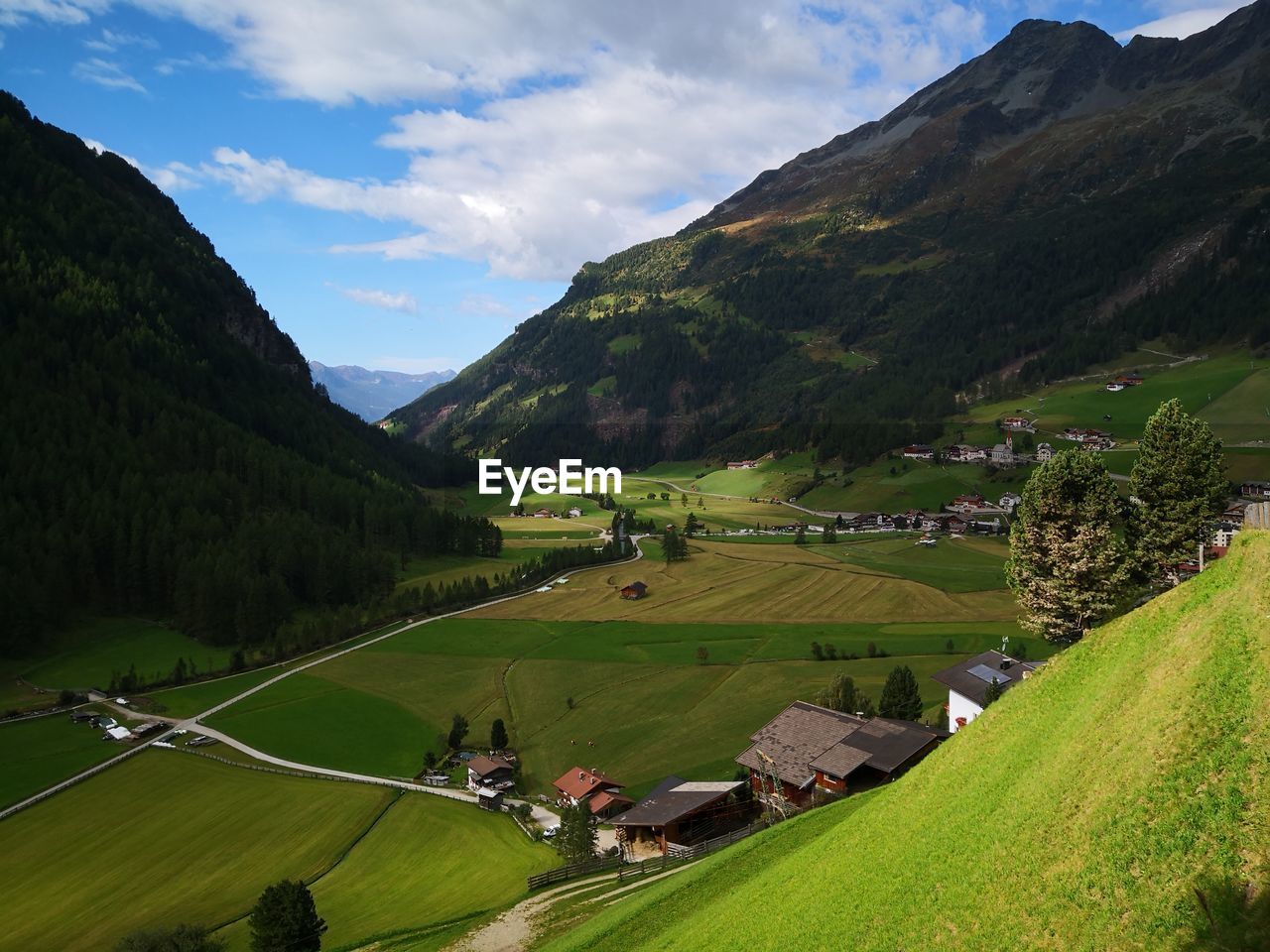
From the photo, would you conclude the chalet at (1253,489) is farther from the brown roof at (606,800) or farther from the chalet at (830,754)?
the brown roof at (606,800)

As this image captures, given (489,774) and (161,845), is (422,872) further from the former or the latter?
(161,845)

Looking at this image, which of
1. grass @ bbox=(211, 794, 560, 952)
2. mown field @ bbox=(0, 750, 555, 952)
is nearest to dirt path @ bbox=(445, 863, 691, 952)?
grass @ bbox=(211, 794, 560, 952)

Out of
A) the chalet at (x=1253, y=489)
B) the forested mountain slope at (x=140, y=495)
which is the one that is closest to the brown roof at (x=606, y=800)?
the forested mountain slope at (x=140, y=495)

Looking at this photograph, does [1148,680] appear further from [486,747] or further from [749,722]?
[486,747]

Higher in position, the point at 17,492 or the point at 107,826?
the point at 17,492

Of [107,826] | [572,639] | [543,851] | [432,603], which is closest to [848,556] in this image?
[572,639]

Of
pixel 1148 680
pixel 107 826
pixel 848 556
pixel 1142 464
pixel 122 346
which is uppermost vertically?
pixel 122 346

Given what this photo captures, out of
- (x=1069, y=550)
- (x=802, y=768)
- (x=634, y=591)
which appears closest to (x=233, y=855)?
(x=802, y=768)
